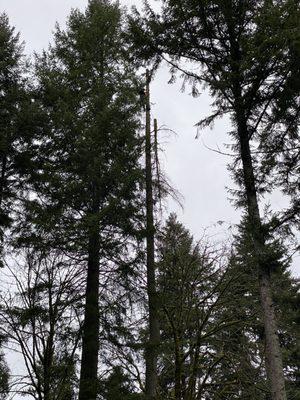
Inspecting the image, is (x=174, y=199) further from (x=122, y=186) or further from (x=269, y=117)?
(x=269, y=117)

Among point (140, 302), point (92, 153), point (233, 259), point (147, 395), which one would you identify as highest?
point (92, 153)

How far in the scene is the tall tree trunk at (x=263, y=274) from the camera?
271 inches

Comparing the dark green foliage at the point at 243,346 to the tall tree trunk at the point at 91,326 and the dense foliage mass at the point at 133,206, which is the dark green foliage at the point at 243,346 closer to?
the dense foliage mass at the point at 133,206

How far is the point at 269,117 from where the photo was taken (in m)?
8.91

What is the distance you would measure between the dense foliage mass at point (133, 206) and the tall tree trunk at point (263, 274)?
0.07ft

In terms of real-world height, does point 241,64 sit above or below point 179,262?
above

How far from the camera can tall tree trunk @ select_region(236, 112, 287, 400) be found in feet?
22.6

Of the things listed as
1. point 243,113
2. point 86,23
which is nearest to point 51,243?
point 243,113

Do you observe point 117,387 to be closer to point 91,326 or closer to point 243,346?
point 91,326

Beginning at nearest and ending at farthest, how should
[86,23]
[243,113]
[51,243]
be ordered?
1. [243,113]
2. [51,243]
3. [86,23]

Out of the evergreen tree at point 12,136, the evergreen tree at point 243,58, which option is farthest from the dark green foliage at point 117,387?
the evergreen tree at point 12,136

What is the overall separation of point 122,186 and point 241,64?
502cm

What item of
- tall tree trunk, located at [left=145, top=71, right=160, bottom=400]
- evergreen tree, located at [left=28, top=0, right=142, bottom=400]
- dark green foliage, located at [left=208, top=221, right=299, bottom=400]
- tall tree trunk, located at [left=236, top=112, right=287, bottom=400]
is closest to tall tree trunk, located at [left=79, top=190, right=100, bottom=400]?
evergreen tree, located at [left=28, top=0, right=142, bottom=400]

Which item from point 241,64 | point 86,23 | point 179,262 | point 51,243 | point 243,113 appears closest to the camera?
point 241,64
